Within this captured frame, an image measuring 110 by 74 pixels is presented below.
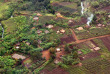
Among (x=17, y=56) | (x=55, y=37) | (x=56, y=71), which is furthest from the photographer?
(x=55, y=37)

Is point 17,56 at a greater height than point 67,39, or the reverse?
point 67,39

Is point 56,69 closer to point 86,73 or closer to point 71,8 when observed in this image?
point 86,73

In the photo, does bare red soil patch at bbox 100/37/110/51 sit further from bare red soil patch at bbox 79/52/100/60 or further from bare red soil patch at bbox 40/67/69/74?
bare red soil patch at bbox 40/67/69/74

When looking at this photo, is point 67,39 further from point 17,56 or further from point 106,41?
point 17,56

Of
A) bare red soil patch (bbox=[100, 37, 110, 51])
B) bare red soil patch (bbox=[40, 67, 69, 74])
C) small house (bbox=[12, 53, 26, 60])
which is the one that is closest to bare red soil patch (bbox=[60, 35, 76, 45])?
bare red soil patch (bbox=[100, 37, 110, 51])

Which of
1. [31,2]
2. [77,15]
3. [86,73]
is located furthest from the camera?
[31,2]

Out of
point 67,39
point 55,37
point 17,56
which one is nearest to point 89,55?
point 67,39

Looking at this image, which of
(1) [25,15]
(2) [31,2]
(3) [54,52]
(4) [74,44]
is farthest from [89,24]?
(2) [31,2]

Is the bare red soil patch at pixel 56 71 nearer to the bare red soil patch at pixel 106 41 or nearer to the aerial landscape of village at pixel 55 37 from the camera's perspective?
the aerial landscape of village at pixel 55 37
